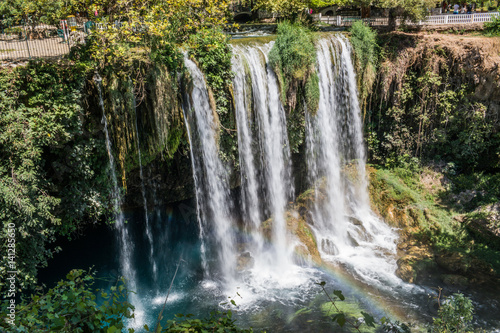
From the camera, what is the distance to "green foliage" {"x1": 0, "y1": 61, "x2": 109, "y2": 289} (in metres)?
9.23

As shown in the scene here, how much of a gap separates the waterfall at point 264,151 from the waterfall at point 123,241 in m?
4.27

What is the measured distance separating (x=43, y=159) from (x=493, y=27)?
20382 mm

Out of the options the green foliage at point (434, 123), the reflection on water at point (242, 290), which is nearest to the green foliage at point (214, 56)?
the reflection on water at point (242, 290)

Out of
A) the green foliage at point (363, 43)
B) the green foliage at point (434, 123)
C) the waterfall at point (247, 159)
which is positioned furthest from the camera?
the green foliage at point (434, 123)

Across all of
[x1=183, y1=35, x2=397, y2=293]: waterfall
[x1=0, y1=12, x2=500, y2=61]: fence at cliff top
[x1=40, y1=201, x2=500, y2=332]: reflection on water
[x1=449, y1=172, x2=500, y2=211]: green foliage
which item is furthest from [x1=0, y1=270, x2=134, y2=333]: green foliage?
[x1=449, y1=172, x2=500, y2=211]: green foliage

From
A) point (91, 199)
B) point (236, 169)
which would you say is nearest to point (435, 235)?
point (236, 169)

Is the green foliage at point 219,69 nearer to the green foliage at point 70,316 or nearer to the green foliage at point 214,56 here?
the green foliage at point 214,56

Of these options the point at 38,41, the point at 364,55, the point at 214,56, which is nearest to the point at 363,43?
the point at 364,55

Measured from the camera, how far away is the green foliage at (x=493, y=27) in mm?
18859

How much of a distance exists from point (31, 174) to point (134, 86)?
3.65 meters

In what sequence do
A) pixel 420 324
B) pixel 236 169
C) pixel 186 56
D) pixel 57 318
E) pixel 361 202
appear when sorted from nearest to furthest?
pixel 57 318
pixel 420 324
pixel 186 56
pixel 236 169
pixel 361 202

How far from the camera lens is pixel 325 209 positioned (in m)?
16.7

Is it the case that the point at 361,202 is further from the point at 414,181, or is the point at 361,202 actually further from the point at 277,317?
the point at 277,317

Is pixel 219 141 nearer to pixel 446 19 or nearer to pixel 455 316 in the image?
pixel 455 316
